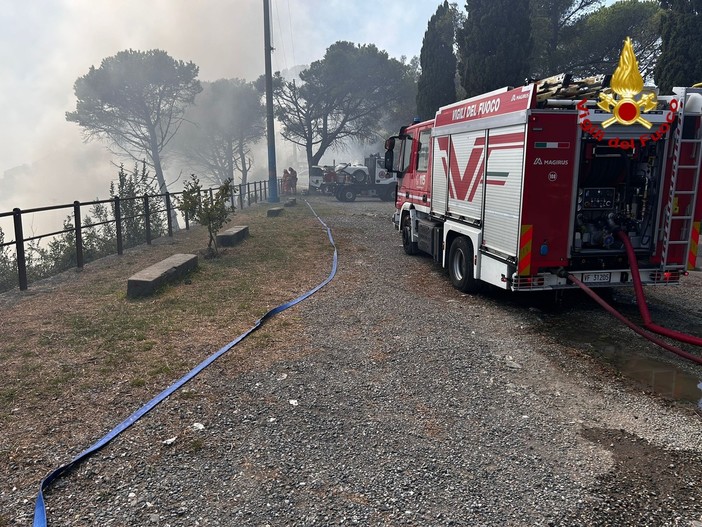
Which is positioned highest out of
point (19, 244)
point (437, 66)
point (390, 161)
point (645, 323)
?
point (437, 66)

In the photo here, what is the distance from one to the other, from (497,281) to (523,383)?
2.20 metres

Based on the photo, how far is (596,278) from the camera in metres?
6.17

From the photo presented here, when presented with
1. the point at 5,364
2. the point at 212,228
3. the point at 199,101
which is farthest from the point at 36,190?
the point at 5,364

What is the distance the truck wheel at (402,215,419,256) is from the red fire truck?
351cm

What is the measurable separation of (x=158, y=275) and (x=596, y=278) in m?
5.76

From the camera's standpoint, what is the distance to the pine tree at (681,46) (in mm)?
12312

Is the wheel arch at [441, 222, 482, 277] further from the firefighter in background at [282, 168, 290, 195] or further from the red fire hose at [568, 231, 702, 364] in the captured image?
the firefighter in background at [282, 168, 290, 195]

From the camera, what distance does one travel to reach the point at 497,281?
6512 millimetres

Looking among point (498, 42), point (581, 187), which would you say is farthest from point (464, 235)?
point (498, 42)

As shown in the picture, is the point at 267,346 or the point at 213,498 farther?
the point at 267,346

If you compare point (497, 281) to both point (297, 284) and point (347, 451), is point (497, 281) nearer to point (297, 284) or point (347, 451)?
point (297, 284)

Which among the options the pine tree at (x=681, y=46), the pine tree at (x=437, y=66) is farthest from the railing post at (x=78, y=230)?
the pine tree at (x=437, y=66)

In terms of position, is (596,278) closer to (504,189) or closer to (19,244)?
(504,189)

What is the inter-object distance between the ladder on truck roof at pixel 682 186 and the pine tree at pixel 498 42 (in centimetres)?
1271
